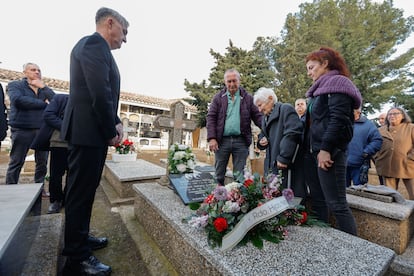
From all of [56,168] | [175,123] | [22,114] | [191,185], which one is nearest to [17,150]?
[22,114]

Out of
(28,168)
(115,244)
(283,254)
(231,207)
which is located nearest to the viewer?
(283,254)

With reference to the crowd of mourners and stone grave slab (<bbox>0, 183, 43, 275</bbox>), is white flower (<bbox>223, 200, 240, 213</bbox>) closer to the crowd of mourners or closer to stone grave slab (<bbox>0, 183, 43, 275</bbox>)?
the crowd of mourners

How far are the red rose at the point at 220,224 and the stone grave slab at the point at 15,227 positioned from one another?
0.98m

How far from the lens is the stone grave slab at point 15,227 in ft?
3.22

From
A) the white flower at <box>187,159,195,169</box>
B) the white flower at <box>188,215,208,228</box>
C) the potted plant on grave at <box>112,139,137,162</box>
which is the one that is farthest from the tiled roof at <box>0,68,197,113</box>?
the white flower at <box>188,215,208,228</box>

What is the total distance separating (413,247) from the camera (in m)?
1.84

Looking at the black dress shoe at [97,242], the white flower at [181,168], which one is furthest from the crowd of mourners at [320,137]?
the black dress shoe at [97,242]

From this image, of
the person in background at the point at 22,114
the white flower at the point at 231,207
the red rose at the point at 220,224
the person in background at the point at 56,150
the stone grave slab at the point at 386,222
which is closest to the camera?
the red rose at the point at 220,224

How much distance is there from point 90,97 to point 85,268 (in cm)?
115

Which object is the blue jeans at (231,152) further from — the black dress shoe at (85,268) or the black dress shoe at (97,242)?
the black dress shoe at (85,268)

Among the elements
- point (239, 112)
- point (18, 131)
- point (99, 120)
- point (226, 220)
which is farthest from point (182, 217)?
point (18, 131)

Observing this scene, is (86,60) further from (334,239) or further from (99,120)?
(334,239)

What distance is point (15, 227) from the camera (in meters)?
1.01

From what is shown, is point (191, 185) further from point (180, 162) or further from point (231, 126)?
point (231, 126)
